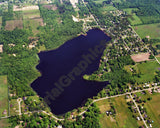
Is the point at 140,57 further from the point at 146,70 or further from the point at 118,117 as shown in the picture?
the point at 118,117

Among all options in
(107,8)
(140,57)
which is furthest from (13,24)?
(140,57)

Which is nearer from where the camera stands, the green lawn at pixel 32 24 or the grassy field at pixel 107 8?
the green lawn at pixel 32 24

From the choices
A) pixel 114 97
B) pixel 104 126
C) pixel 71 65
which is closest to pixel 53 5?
pixel 71 65

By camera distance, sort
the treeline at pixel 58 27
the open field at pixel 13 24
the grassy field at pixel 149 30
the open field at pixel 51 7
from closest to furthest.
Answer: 1. the treeline at pixel 58 27
2. the open field at pixel 13 24
3. the grassy field at pixel 149 30
4. the open field at pixel 51 7

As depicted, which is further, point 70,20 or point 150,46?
point 70,20

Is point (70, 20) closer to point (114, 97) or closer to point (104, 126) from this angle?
point (114, 97)

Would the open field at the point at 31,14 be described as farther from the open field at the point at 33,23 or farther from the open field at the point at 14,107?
the open field at the point at 14,107

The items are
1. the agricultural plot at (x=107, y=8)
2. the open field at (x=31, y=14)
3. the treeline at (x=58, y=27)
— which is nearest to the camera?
the treeline at (x=58, y=27)

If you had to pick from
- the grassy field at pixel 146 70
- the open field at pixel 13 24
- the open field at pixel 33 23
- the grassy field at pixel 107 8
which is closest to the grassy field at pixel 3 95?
the open field at pixel 33 23
